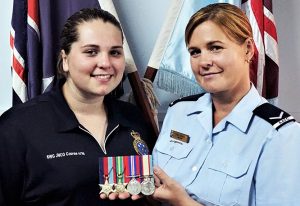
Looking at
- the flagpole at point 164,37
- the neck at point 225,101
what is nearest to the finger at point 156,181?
the neck at point 225,101

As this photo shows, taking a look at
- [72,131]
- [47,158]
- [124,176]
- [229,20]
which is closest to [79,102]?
[72,131]

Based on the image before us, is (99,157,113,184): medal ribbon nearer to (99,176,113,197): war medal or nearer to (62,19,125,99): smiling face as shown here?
(99,176,113,197): war medal

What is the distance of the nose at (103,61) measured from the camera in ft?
4.16

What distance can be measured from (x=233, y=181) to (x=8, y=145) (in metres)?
0.67

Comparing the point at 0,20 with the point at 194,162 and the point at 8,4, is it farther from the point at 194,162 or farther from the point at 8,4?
the point at 194,162

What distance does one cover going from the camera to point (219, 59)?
1.16m

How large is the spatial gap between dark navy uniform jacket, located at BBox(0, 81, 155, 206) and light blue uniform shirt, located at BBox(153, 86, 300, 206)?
0.78 feet

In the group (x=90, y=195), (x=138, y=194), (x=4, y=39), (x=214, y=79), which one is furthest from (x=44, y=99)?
(x=4, y=39)

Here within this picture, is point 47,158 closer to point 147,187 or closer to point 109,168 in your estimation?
point 109,168

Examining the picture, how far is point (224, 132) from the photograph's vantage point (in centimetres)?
122

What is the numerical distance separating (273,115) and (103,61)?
0.54 m

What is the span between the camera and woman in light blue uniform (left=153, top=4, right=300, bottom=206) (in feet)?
3.47

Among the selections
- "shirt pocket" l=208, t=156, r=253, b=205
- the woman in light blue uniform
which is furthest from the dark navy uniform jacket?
"shirt pocket" l=208, t=156, r=253, b=205

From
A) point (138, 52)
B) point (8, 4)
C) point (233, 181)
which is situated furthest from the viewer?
point (138, 52)
